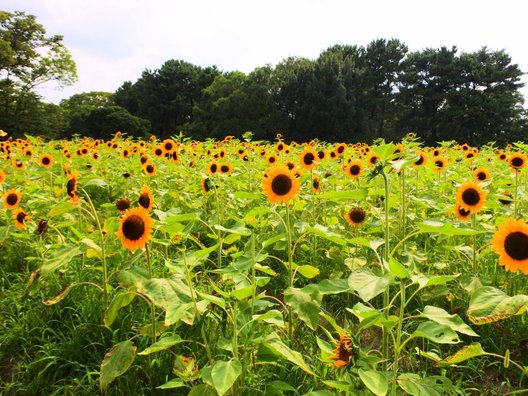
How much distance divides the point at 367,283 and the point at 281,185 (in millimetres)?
919

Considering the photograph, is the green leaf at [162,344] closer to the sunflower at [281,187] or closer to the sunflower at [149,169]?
the sunflower at [281,187]

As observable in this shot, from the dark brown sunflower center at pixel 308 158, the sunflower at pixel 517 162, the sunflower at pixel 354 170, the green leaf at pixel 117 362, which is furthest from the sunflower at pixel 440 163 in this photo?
the green leaf at pixel 117 362

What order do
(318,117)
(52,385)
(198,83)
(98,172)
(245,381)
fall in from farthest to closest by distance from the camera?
(198,83), (318,117), (98,172), (52,385), (245,381)

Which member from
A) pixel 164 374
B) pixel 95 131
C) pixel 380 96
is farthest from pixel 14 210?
pixel 380 96

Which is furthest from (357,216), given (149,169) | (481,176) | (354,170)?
(149,169)

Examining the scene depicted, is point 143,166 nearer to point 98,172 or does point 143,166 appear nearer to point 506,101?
point 98,172

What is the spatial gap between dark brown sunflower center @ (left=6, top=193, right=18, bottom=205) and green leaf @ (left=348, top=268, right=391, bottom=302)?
113 inches

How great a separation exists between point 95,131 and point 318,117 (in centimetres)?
2019

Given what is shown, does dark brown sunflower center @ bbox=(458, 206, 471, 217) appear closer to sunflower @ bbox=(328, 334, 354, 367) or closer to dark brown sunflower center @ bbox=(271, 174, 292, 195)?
dark brown sunflower center @ bbox=(271, 174, 292, 195)

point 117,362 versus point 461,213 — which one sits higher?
point 461,213

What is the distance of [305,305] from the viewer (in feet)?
5.16

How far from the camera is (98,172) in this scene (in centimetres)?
555

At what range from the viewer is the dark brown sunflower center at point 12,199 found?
3.06 metres

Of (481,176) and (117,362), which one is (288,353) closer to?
(117,362)
